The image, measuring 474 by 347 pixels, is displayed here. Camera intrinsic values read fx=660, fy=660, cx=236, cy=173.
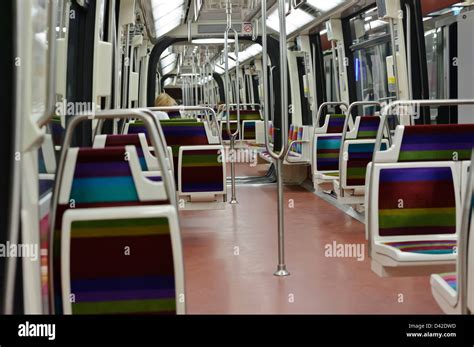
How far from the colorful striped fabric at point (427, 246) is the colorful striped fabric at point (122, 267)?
1.65 meters

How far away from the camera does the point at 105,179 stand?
2.28 metres

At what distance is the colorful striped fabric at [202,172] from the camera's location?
6066 mm

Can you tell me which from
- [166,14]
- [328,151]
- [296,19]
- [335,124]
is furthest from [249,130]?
[328,151]

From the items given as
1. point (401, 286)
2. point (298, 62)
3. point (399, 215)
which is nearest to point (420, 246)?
point (399, 215)

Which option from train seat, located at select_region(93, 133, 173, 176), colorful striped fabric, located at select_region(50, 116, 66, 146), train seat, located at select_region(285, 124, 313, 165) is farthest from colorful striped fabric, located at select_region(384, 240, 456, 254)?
train seat, located at select_region(285, 124, 313, 165)

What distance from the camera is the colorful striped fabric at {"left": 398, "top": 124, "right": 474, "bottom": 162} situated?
3.77m

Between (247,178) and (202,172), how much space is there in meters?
4.67

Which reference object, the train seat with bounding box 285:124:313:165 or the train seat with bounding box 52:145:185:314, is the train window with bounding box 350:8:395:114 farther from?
the train seat with bounding box 52:145:185:314

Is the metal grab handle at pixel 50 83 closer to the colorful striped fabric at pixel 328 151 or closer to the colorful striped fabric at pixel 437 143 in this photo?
the colorful striped fabric at pixel 437 143

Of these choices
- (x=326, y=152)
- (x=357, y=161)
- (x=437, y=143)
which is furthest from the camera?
(x=326, y=152)

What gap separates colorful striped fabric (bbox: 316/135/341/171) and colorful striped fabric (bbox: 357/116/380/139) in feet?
2.76

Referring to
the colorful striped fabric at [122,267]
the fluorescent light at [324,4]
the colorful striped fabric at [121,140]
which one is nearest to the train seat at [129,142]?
the colorful striped fabric at [121,140]

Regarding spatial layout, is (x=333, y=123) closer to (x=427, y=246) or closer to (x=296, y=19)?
(x=296, y=19)

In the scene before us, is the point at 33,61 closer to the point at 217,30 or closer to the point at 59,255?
the point at 59,255
